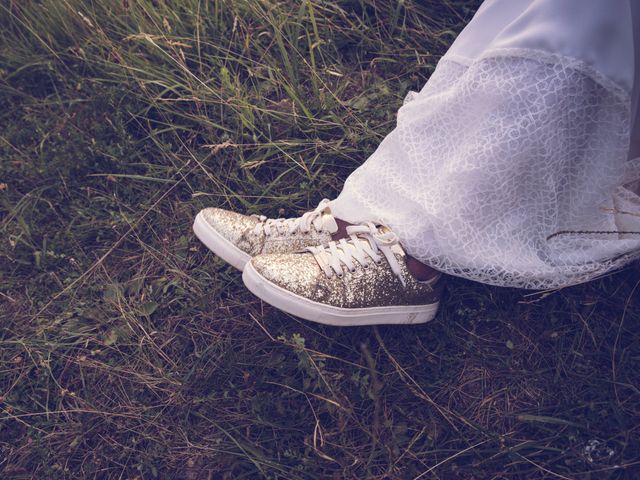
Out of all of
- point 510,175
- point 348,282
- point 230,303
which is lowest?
point 230,303

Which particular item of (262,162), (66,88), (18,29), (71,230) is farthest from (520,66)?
(18,29)

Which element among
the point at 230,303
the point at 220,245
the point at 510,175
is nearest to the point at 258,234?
the point at 220,245

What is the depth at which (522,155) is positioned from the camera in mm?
1080

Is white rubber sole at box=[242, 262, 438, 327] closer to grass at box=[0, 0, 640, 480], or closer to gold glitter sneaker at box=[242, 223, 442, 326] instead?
gold glitter sneaker at box=[242, 223, 442, 326]

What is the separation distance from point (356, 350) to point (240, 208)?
0.62m

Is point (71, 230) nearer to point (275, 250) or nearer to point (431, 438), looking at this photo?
point (275, 250)

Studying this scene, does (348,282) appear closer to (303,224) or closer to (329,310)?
(329,310)

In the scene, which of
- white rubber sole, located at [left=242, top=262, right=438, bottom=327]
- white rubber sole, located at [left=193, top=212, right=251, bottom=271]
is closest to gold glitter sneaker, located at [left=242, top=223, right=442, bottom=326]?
white rubber sole, located at [left=242, top=262, right=438, bottom=327]

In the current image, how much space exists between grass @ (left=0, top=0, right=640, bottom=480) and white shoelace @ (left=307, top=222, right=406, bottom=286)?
0.25 meters

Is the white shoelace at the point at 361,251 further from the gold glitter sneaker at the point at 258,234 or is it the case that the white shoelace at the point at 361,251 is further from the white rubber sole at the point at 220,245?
the white rubber sole at the point at 220,245

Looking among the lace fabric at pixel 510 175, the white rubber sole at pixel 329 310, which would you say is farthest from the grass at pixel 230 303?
the lace fabric at pixel 510 175

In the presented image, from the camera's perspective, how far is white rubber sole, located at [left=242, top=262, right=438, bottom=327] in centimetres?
131

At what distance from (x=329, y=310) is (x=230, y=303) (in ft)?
1.24

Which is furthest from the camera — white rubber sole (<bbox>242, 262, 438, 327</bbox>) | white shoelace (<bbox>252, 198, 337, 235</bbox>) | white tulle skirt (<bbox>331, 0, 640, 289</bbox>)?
white shoelace (<bbox>252, 198, 337, 235</bbox>)
